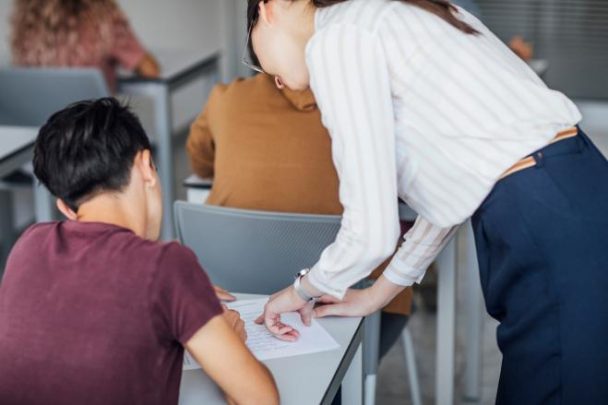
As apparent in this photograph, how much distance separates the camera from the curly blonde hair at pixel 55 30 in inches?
143

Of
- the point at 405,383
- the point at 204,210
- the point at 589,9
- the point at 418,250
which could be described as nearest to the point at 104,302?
the point at 418,250

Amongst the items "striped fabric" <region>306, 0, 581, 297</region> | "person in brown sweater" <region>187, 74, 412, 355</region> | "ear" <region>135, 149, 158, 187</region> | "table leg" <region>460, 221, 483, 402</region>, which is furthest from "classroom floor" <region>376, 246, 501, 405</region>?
"ear" <region>135, 149, 158, 187</region>

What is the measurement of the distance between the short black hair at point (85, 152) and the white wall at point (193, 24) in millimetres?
3878

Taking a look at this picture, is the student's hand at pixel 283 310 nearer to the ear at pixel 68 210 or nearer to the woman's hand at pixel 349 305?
the woman's hand at pixel 349 305

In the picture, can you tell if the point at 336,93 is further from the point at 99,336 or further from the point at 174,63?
the point at 174,63

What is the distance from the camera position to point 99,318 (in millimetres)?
1293

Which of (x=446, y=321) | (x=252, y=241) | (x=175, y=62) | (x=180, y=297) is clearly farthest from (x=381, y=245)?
(x=175, y=62)

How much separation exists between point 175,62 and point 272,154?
79.3 inches

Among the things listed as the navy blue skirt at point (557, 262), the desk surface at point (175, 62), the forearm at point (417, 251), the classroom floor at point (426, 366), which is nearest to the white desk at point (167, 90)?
the desk surface at point (175, 62)

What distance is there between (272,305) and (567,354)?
48cm

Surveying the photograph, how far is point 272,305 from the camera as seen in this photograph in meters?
1.66

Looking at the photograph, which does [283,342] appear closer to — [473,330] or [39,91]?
[473,330]

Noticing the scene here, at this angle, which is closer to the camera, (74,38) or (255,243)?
(255,243)

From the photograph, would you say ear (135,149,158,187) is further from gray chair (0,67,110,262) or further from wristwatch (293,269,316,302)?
gray chair (0,67,110,262)
